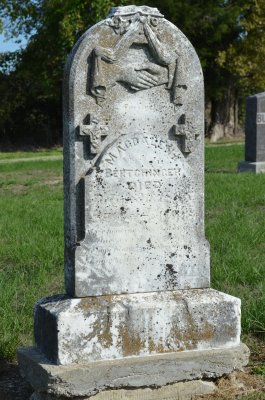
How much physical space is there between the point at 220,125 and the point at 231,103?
1.39m

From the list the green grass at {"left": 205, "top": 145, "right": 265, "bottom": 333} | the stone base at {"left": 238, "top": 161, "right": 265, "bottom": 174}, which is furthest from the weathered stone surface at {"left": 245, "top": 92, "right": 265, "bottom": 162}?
the green grass at {"left": 205, "top": 145, "right": 265, "bottom": 333}

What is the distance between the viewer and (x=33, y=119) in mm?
36281

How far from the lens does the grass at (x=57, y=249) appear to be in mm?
5660

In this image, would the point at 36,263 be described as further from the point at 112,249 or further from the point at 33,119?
the point at 33,119

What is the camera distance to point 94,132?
4391 millimetres

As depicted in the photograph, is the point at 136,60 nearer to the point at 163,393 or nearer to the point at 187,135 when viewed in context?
the point at 187,135

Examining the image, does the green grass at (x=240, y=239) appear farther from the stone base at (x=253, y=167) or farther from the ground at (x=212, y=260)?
the stone base at (x=253, y=167)

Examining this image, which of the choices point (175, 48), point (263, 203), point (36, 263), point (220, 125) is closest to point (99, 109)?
point (175, 48)

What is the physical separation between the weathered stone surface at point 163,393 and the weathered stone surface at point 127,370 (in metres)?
0.04

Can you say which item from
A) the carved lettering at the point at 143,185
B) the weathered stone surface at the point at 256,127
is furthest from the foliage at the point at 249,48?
the carved lettering at the point at 143,185

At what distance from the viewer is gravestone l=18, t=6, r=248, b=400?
4.38 metres

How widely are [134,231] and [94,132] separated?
2.02ft

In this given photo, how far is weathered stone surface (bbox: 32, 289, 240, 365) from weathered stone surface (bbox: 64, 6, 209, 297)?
0.10 metres

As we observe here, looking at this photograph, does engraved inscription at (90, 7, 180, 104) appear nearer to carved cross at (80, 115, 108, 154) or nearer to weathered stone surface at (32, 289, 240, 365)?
carved cross at (80, 115, 108, 154)
